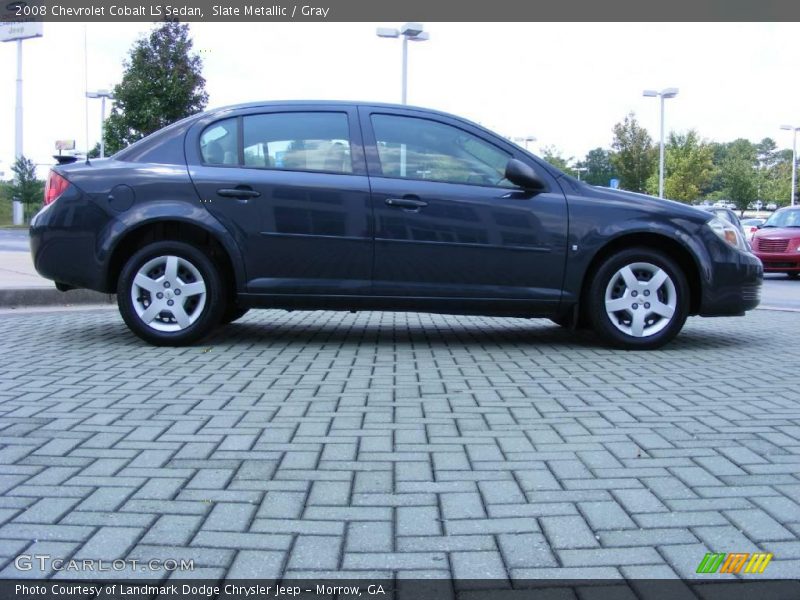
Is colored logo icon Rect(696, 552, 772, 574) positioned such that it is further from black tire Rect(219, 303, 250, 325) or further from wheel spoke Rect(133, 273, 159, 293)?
black tire Rect(219, 303, 250, 325)

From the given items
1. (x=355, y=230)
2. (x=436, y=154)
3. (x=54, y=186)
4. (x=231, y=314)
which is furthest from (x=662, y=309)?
(x=54, y=186)

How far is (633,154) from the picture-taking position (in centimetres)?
Answer: 5244

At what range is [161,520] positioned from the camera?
2816mm

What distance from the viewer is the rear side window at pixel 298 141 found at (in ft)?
20.2

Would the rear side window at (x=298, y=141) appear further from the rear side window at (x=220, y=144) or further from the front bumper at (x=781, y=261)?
the front bumper at (x=781, y=261)

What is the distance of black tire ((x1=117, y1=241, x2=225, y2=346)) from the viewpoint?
6.04 m

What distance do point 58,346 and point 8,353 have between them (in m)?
0.40

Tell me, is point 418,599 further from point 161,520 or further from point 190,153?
point 190,153

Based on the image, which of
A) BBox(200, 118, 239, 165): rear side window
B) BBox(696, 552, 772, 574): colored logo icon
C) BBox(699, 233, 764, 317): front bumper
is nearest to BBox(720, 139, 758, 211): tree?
BBox(699, 233, 764, 317): front bumper

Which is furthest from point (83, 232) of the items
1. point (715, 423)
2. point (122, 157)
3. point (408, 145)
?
point (715, 423)

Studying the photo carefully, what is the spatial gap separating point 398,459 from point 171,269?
3147 millimetres

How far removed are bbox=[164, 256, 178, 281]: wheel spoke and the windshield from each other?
17343 mm

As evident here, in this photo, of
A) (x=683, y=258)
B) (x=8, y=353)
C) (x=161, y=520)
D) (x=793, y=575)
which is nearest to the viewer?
(x=793, y=575)

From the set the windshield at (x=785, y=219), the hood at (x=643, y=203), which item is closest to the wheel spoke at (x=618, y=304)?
the hood at (x=643, y=203)
